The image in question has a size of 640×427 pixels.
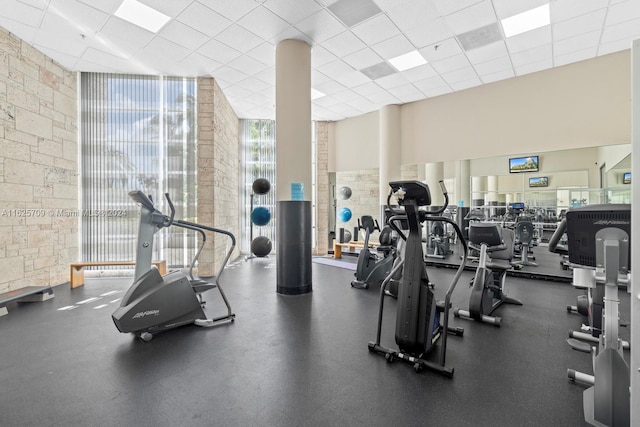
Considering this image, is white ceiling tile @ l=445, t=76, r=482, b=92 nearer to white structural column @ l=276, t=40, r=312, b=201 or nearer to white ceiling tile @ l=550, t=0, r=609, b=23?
white ceiling tile @ l=550, t=0, r=609, b=23

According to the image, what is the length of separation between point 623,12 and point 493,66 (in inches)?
68.9

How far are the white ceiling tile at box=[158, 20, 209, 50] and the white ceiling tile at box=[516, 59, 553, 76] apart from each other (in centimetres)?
557

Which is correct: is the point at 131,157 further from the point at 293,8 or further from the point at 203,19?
the point at 293,8

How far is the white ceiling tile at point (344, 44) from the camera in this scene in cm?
452

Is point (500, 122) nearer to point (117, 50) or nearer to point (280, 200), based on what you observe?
point (280, 200)

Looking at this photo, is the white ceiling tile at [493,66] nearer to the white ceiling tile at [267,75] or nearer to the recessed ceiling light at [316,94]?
the recessed ceiling light at [316,94]

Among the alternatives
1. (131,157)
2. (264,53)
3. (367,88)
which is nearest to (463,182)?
(367,88)

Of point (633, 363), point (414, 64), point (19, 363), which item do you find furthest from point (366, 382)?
point (414, 64)

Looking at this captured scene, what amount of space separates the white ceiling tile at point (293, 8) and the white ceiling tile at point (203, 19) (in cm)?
71

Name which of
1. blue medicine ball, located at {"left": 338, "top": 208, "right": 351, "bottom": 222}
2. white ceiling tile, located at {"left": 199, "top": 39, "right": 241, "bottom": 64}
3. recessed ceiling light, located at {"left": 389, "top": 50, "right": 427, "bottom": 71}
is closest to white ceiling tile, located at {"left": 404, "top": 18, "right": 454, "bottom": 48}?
recessed ceiling light, located at {"left": 389, "top": 50, "right": 427, "bottom": 71}

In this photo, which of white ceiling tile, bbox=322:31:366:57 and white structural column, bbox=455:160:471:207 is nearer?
white ceiling tile, bbox=322:31:366:57

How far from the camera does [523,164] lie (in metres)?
6.03

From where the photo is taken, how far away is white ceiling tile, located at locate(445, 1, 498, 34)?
12.8 feet

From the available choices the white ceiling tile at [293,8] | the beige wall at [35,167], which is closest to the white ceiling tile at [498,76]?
the white ceiling tile at [293,8]
